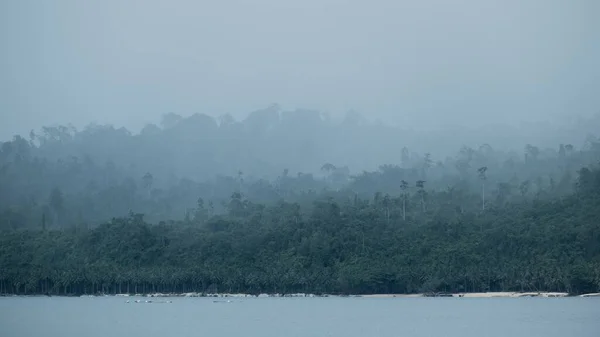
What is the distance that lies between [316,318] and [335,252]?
40.0 metres

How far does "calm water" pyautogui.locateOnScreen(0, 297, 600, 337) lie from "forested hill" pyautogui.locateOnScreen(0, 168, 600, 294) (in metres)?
7.38

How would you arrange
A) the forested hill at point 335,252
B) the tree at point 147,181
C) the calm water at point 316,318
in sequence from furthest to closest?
the tree at point 147,181
the forested hill at point 335,252
the calm water at point 316,318

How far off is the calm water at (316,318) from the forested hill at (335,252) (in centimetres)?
738

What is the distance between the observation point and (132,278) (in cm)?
10294

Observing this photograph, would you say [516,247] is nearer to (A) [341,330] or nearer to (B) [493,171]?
(A) [341,330]

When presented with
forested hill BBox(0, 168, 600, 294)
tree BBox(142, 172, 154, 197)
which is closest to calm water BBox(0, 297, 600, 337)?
forested hill BBox(0, 168, 600, 294)

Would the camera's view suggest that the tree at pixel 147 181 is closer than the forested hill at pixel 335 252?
No

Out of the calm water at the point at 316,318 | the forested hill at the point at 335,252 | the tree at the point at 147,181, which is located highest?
the tree at the point at 147,181

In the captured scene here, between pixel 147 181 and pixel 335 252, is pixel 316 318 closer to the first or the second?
pixel 335 252

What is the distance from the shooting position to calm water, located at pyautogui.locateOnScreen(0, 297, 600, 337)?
167 ft

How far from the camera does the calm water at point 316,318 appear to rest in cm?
5094

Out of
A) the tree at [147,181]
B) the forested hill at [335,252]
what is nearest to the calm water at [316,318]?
the forested hill at [335,252]

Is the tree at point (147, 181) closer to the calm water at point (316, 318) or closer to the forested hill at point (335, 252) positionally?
the forested hill at point (335, 252)

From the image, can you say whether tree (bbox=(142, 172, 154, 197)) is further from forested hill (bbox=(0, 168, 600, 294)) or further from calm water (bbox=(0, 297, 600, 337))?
calm water (bbox=(0, 297, 600, 337))
